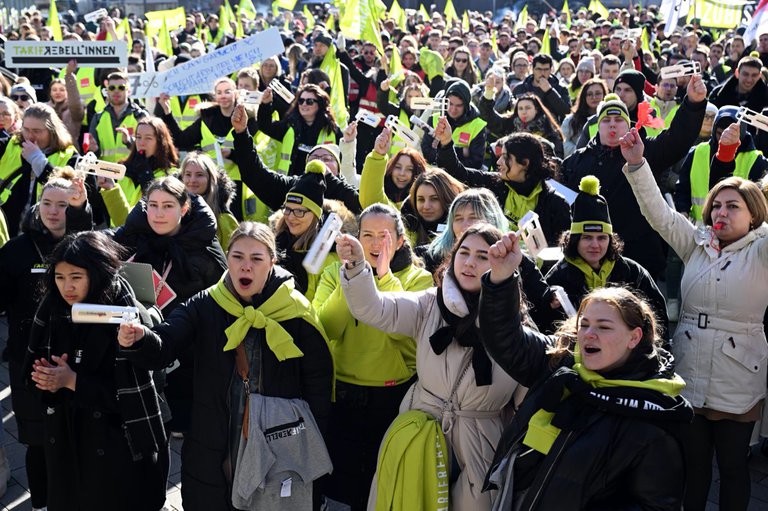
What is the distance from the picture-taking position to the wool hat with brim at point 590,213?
4137 mm

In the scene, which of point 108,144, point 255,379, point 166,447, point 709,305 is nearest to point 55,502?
point 166,447

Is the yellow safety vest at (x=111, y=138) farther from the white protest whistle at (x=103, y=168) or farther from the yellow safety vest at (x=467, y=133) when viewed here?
the white protest whistle at (x=103, y=168)

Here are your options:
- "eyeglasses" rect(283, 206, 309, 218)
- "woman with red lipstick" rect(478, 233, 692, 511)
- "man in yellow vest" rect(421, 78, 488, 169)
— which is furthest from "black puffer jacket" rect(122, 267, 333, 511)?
"man in yellow vest" rect(421, 78, 488, 169)

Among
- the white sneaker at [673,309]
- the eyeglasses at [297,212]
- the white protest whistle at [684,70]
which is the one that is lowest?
the white sneaker at [673,309]

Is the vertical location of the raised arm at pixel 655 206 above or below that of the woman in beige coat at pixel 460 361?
above

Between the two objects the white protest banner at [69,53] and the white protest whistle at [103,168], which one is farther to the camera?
the white protest banner at [69,53]

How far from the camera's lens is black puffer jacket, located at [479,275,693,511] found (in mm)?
2699

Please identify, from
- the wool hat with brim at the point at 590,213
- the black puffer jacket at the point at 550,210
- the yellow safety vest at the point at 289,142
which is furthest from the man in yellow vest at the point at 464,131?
the wool hat with brim at the point at 590,213

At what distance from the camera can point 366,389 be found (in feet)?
13.0

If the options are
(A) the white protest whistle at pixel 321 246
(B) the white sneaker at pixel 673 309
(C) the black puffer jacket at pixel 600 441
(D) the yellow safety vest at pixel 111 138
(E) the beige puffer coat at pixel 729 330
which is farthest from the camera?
(D) the yellow safety vest at pixel 111 138

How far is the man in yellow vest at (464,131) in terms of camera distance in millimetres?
7605

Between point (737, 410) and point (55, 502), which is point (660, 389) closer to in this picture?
point (737, 410)

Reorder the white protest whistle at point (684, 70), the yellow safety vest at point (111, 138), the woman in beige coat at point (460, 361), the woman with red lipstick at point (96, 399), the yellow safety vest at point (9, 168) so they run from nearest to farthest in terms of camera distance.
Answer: the woman in beige coat at point (460, 361)
the woman with red lipstick at point (96, 399)
the white protest whistle at point (684, 70)
the yellow safety vest at point (9, 168)
the yellow safety vest at point (111, 138)

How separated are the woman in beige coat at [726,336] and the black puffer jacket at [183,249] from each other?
2.24 m
